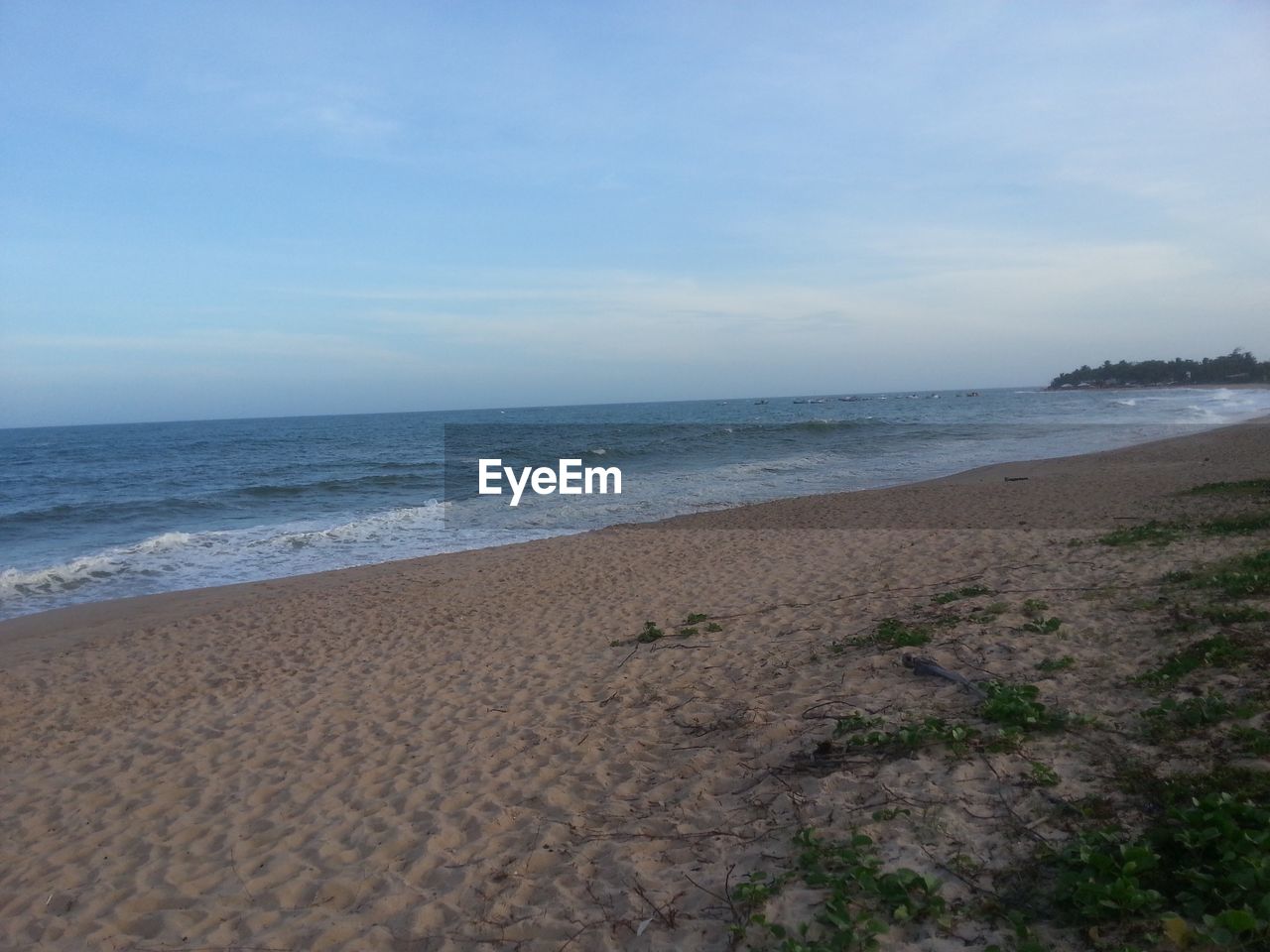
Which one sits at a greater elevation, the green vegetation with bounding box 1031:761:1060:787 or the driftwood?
the green vegetation with bounding box 1031:761:1060:787

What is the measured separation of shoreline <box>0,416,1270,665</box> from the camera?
9.82m

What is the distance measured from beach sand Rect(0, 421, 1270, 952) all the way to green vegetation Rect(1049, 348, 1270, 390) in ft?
313

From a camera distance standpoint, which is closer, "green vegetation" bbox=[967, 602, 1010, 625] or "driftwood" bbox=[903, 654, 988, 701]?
"driftwood" bbox=[903, 654, 988, 701]

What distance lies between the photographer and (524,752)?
4.87 meters

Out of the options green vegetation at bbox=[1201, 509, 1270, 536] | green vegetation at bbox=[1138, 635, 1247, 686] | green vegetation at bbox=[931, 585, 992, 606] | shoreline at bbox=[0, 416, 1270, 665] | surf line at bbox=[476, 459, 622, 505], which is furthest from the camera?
surf line at bbox=[476, 459, 622, 505]

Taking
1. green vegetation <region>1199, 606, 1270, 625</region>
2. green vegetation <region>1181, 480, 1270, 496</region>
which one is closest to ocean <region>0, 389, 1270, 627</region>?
green vegetation <region>1181, 480, 1270, 496</region>

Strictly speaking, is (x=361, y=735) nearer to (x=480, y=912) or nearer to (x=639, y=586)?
(x=480, y=912)

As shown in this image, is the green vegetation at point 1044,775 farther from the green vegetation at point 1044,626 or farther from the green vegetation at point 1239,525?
the green vegetation at point 1239,525

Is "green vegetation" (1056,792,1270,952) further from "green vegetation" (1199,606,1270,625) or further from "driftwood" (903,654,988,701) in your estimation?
"green vegetation" (1199,606,1270,625)

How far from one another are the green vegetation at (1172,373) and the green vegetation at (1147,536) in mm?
92794

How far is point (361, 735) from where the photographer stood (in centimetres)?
550

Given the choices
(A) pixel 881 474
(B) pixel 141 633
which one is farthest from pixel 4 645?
(A) pixel 881 474

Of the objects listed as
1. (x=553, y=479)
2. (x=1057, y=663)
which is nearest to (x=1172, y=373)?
(x=553, y=479)

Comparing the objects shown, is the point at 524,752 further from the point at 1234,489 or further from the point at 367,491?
the point at 367,491
